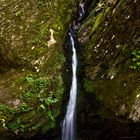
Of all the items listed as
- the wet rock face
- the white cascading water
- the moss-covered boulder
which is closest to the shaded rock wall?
the wet rock face

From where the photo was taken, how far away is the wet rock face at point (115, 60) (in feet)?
22.6

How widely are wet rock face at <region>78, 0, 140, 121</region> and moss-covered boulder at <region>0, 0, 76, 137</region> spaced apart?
87 centimetres

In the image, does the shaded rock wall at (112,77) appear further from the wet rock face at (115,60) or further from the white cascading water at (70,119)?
the white cascading water at (70,119)

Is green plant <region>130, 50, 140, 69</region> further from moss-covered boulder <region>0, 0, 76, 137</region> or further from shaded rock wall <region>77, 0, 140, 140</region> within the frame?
moss-covered boulder <region>0, 0, 76, 137</region>

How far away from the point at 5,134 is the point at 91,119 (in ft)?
6.43

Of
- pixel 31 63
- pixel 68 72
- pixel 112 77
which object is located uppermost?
pixel 31 63

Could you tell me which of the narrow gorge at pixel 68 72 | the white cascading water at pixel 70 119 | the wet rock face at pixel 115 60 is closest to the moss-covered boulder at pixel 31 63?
the narrow gorge at pixel 68 72

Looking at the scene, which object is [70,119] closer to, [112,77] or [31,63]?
[112,77]

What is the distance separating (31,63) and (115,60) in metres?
Answer: 2.13

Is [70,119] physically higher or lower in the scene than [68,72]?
lower

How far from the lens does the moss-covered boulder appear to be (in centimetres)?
788

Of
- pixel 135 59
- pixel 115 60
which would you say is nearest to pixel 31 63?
pixel 115 60

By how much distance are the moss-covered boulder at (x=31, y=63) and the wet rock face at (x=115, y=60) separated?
87 cm

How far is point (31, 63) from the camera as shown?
8.44 meters
